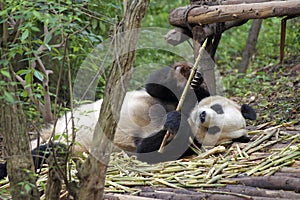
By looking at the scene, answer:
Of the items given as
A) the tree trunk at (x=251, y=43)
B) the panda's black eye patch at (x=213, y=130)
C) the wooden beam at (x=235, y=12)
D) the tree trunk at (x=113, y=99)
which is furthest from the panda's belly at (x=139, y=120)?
the tree trunk at (x=251, y=43)

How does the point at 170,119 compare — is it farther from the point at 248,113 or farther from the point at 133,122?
the point at 248,113

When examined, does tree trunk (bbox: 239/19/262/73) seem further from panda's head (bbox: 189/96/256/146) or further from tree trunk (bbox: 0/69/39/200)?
tree trunk (bbox: 0/69/39/200)

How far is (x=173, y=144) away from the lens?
4.11m

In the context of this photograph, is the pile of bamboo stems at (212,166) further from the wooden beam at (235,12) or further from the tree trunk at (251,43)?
the tree trunk at (251,43)

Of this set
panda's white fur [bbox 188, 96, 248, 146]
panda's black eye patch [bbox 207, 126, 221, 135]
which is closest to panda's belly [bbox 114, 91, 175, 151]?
panda's white fur [bbox 188, 96, 248, 146]

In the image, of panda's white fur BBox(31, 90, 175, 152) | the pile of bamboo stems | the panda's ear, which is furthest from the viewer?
panda's white fur BBox(31, 90, 175, 152)

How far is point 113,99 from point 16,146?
59 cm

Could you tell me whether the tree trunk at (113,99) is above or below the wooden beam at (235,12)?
below

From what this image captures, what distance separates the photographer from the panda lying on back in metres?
4.12

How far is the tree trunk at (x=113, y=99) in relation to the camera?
263 centimetres

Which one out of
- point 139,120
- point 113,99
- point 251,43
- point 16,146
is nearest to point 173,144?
point 139,120

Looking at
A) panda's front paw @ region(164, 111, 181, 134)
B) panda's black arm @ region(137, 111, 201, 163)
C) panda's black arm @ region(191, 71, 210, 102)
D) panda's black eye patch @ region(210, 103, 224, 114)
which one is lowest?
panda's black arm @ region(137, 111, 201, 163)

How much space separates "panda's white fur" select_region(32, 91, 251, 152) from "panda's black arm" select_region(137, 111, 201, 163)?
0.10 meters

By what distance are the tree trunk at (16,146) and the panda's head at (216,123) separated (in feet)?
5.73
